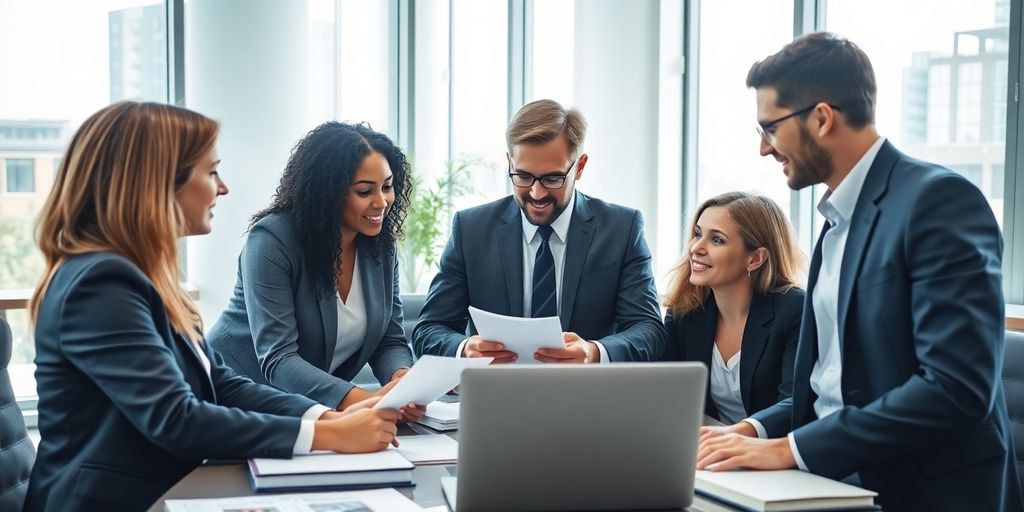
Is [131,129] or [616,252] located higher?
[131,129]

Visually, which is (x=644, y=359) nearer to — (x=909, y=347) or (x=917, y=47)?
(x=909, y=347)

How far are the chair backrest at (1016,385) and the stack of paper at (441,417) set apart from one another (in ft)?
3.96

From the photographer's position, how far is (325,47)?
5785mm

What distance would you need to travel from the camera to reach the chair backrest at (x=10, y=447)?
1901mm

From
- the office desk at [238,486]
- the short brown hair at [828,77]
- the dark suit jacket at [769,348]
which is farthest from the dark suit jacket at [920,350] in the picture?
the dark suit jacket at [769,348]

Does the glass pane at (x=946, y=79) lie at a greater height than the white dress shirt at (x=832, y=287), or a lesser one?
greater

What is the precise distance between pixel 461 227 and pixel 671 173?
9.40 feet

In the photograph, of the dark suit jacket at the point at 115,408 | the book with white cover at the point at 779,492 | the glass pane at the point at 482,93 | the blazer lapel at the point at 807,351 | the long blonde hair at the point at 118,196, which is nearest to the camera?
the book with white cover at the point at 779,492

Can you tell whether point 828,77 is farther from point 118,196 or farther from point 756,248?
point 118,196

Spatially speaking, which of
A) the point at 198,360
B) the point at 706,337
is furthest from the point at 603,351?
the point at 198,360

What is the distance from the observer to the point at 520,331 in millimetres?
2211

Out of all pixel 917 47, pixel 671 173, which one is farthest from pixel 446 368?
pixel 671 173

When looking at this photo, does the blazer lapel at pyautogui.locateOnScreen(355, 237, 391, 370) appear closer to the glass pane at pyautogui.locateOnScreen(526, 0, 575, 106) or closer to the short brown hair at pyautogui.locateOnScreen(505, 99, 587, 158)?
the short brown hair at pyautogui.locateOnScreen(505, 99, 587, 158)

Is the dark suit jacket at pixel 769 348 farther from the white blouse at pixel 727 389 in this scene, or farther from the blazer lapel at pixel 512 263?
the blazer lapel at pixel 512 263
